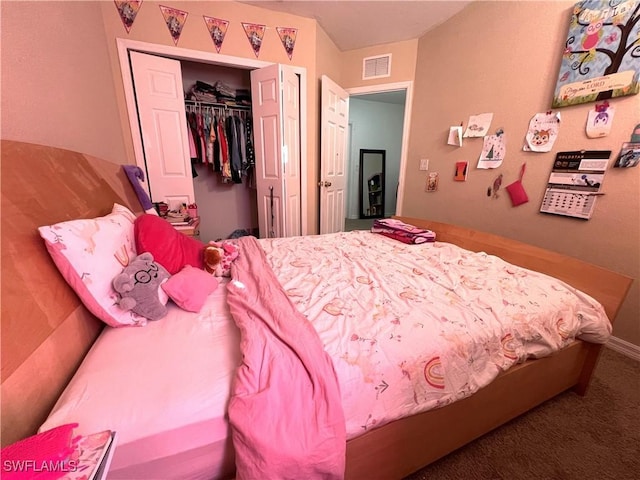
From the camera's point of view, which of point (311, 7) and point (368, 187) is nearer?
point (311, 7)

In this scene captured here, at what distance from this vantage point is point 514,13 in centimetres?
199

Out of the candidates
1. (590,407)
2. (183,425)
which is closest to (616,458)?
(590,407)

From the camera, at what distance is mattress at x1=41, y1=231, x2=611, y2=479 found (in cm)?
59

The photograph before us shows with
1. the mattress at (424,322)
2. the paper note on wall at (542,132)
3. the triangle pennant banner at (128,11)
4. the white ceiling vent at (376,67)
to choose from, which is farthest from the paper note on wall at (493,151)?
the triangle pennant banner at (128,11)

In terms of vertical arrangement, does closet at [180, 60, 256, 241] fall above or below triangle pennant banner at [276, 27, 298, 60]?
below

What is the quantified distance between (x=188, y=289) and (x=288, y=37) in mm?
2750

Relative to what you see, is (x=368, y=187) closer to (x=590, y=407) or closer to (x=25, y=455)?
(x=590, y=407)

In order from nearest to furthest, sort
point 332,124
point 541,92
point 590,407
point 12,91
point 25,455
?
point 25,455 → point 12,91 → point 590,407 → point 541,92 → point 332,124

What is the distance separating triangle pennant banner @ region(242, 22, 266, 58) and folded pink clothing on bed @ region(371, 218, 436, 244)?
2.13m

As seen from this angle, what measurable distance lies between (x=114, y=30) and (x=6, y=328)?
2.60m

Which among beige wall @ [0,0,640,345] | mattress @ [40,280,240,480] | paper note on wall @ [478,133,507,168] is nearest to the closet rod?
beige wall @ [0,0,640,345]

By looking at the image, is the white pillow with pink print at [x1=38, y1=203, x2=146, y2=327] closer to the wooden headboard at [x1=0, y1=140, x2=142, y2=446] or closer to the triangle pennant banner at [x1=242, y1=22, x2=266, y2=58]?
→ the wooden headboard at [x1=0, y1=140, x2=142, y2=446]

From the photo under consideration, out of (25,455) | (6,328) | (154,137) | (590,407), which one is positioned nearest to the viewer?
(25,455)

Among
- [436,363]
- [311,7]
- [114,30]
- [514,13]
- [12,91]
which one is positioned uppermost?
[311,7]
